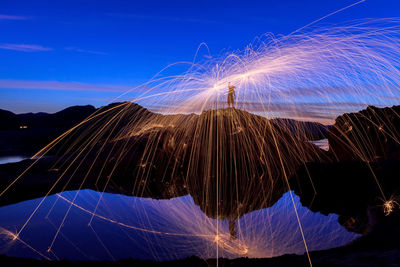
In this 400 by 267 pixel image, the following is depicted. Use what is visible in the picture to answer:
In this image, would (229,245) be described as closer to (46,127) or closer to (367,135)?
(367,135)

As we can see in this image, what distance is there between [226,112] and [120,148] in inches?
303

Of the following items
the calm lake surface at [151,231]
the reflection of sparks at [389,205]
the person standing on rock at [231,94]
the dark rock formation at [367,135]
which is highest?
the person standing on rock at [231,94]

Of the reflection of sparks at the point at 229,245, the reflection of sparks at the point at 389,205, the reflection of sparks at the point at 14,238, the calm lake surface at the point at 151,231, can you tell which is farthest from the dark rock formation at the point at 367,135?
the reflection of sparks at the point at 14,238

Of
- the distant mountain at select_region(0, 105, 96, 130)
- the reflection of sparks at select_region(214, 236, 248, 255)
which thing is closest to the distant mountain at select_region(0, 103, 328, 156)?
the distant mountain at select_region(0, 105, 96, 130)

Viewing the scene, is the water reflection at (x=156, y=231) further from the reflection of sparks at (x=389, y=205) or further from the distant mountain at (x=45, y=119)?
the distant mountain at (x=45, y=119)

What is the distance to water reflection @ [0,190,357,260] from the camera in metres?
5.36

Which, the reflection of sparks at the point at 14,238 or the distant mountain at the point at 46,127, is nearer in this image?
the reflection of sparks at the point at 14,238

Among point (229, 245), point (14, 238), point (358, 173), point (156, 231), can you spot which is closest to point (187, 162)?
point (358, 173)

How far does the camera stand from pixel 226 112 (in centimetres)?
1670

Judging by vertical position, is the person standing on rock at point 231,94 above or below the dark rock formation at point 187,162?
above

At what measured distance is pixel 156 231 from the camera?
6512mm

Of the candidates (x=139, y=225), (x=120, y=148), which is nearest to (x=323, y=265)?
(x=139, y=225)

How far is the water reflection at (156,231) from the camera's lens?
17.6 feet

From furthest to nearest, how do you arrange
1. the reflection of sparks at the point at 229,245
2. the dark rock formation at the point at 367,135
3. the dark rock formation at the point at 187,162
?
the dark rock formation at the point at 367,135
the dark rock formation at the point at 187,162
the reflection of sparks at the point at 229,245
